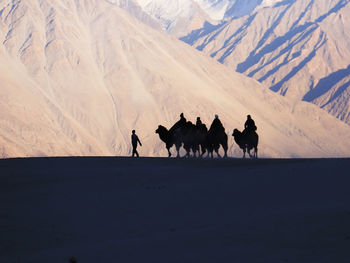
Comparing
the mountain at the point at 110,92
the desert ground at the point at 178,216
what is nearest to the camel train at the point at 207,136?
the desert ground at the point at 178,216

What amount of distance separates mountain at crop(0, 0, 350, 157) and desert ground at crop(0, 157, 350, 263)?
80.2 meters

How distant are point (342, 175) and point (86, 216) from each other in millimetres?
7920

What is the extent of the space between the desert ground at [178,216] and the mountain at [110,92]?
8023 cm

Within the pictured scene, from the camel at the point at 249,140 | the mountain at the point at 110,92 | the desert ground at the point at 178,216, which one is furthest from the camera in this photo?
the mountain at the point at 110,92

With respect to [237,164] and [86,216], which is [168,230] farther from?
[237,164]

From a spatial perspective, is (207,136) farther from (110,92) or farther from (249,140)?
(110,92)

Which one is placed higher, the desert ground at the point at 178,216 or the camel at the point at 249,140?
the camel at the point at 249,140

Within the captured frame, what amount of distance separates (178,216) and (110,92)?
397 ft

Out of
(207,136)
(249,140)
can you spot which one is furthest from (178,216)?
(249,140)

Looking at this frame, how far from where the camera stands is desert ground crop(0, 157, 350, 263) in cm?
1054

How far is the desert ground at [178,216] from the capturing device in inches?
415

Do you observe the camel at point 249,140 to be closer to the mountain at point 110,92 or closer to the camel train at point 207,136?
the camel train at point 207,136

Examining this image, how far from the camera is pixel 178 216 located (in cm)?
1427

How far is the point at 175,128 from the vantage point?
32.0 meters
